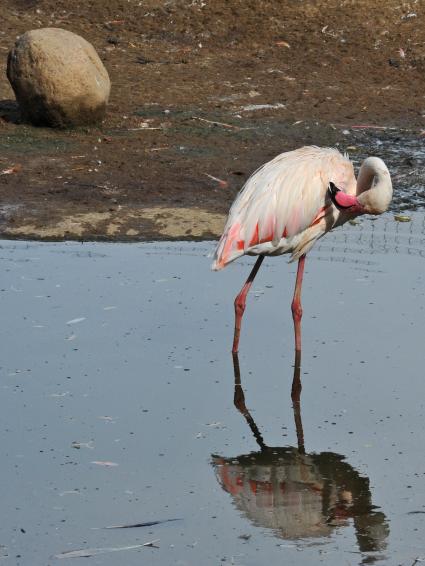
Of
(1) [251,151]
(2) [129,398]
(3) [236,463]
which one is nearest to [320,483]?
(3) [236,463]

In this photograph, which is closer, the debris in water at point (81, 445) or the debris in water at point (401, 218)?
the debris in water at point (81, 445)

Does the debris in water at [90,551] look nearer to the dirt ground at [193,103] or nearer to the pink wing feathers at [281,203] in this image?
A: the pink wing feathers at [281,203]

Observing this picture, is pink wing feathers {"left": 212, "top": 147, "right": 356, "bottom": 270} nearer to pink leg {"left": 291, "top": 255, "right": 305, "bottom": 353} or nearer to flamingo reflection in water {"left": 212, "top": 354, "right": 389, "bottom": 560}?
pink leg {"left": 291, "top": 255, "right": 305, "bottom": 353}

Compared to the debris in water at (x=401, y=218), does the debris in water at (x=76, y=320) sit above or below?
below

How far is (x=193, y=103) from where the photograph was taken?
43.4 ft

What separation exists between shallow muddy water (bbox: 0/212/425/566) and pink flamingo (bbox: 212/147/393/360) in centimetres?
47

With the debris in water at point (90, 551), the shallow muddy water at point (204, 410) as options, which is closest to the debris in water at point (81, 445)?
the shallow muddy water at point (204, 410)

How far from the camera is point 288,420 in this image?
612 cm

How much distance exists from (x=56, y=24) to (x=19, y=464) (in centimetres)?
1119

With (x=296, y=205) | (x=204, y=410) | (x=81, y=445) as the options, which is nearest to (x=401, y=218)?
(x=296, y=205)

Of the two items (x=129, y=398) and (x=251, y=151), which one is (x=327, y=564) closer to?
(x=129, y=398)

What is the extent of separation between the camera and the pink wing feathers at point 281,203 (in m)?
6.96

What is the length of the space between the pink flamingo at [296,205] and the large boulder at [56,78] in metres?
4.76

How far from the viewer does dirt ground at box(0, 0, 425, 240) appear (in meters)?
10.0
